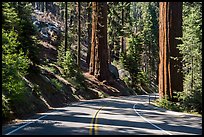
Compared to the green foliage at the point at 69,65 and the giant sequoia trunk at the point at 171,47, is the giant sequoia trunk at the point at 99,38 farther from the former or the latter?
the giant sequoia trunk at the point at 171,47

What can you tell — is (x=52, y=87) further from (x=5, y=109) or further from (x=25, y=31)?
(x=5, y=109)

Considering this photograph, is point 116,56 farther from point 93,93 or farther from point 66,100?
point 66,100

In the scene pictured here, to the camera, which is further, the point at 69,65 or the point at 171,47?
the point at 69,65

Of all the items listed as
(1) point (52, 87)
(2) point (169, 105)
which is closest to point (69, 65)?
(1) point (52, 87)

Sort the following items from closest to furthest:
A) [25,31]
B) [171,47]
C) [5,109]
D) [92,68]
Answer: [5,109] < [25,31] < [171,47] < [92,68]

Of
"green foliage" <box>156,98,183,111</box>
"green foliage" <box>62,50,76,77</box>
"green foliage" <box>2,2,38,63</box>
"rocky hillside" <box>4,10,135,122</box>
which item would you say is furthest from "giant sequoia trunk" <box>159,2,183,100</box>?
"green foliage" <box>62,50,76,77</box>

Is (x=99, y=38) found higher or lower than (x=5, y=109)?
higher

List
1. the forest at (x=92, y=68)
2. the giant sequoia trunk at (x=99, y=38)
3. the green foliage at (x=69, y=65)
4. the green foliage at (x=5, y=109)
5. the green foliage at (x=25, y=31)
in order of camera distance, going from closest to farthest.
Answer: the green foliage at (x=5, y=109), the forest at (x=92, y=68), the green foliage at (x=25, y=31), the green foliage at (x=69, y=65), the giant sequoia trunk at (x=99, y=38)

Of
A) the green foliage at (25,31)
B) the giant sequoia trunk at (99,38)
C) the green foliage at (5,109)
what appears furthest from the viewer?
the giant sequoia trunk at (99,38)

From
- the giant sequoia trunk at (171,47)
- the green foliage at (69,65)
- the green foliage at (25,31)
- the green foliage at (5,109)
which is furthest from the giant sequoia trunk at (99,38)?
the green foliage at (5,109)

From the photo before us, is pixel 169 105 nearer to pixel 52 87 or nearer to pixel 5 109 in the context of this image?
pixel 52 87

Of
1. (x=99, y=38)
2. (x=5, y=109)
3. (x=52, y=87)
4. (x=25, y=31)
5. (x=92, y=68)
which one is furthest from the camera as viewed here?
(x=92, y=68)

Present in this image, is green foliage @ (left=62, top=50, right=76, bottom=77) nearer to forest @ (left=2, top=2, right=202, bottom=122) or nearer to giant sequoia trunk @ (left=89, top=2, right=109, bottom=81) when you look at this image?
forest @ (left=2, top=2, right=202, bottom=122)

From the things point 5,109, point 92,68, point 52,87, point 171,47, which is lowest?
point 52,87
